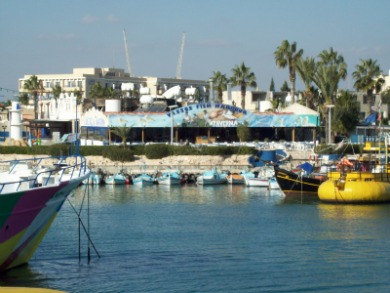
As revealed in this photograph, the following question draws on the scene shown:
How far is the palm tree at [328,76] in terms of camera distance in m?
95.4

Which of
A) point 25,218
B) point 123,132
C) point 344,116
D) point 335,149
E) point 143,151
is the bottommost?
point 25,218

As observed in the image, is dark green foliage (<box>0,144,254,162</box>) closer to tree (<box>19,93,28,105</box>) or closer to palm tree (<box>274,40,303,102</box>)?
palm tree (<box>274,40,303,102</box>)

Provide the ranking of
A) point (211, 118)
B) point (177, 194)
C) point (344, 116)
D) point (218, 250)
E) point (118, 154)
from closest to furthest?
1. point (218, 250)
2. point (177, 194)
3. point (118, 154)
4. point (211, 118)
5. point (344, 116)

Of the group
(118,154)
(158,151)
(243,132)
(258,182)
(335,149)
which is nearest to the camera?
(258,182)

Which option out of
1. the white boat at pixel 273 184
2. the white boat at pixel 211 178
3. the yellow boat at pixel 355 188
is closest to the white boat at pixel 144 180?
the white boat at pixel 211 178

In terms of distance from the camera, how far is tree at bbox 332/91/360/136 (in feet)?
314

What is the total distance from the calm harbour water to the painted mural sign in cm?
3353

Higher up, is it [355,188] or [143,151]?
[143,151]

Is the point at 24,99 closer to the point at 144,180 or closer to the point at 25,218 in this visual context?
the point at 144,180

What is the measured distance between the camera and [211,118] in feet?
305

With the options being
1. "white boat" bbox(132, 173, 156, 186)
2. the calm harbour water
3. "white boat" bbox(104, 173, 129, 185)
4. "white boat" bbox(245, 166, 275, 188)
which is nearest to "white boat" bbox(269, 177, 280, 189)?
"white boat" bbox(245, 166, 275, 188)

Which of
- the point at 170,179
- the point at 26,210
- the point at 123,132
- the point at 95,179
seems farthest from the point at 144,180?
the point at 26,210

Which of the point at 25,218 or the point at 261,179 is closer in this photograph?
the point at 25,218

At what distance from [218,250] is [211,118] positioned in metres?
56.6
